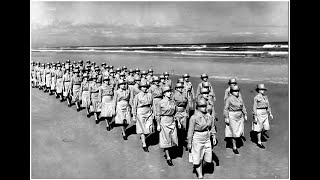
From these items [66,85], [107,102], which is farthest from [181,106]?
[66,85]

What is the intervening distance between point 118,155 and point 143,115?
1521 mm

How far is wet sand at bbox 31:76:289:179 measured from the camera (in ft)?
27.5

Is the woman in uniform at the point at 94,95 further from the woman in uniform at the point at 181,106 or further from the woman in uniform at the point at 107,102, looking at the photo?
the woman in uniform at the point at 181,106

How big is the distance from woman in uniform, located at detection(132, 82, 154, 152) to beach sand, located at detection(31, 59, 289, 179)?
2.07 ft

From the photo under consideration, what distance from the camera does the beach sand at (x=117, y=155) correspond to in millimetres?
8375

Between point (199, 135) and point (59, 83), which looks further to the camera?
point (59, 83)

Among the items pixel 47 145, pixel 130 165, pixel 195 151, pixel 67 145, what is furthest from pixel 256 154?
pixel 47 145

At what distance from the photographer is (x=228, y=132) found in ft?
32.1

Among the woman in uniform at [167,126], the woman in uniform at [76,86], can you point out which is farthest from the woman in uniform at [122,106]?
the woman in uniform at [76,86]

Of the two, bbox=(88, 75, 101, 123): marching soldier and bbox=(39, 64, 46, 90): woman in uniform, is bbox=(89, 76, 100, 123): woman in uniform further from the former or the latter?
bbox=(39, 64, 46, 90): woman in uniform

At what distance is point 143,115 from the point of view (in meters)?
10.0

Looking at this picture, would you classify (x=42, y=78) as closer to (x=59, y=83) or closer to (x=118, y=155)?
(x=59, y=83)

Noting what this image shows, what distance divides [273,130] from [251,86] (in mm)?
8327

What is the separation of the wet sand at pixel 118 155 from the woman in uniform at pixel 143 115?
0.63m
